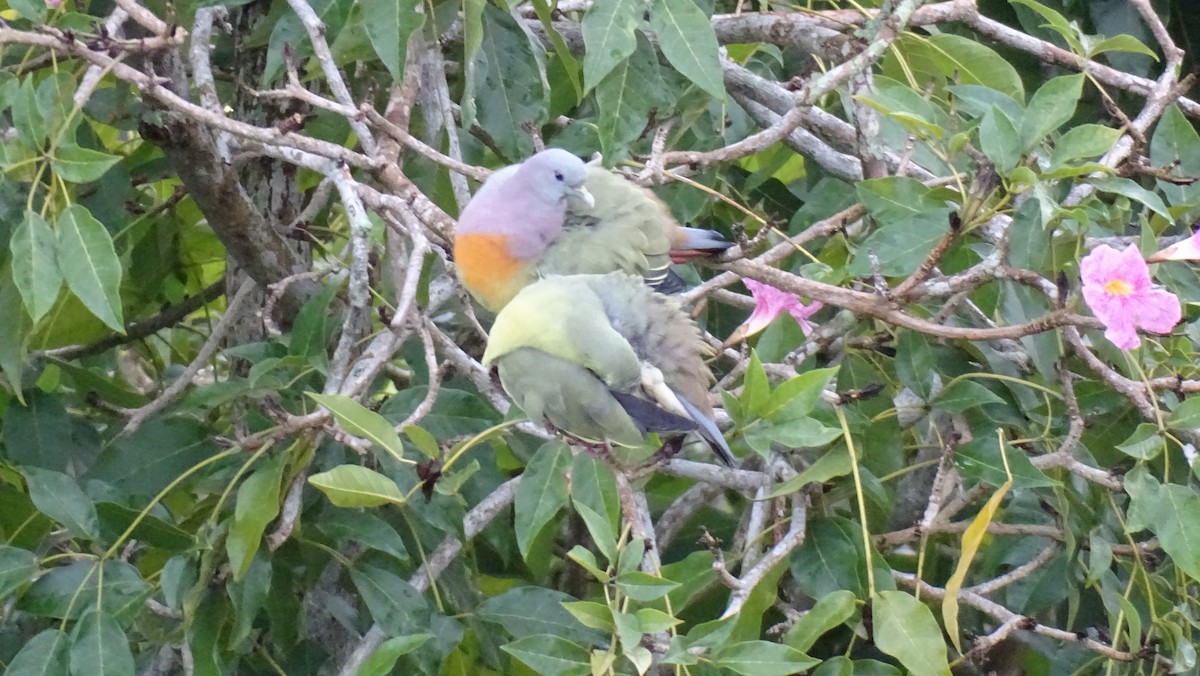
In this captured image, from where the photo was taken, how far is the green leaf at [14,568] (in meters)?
1.26

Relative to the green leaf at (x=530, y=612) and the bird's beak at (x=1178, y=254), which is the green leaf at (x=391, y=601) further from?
the bird's beak at (x=1178, y=254)

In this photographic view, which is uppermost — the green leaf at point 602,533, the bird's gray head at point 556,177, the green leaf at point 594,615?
the bird's gray head at point 556,177

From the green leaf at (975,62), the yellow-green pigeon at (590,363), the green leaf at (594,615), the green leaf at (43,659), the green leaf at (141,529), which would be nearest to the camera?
the yellow-green pigeon at (590,363)

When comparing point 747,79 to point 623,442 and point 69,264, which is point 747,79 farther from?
point 69,264

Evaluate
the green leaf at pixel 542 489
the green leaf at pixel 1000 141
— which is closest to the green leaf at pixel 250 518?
the green leaf at pixel 542 489

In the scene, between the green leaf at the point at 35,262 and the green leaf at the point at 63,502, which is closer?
the green leaf at the point at 35,262

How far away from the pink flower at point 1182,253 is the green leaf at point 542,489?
690 millimetres

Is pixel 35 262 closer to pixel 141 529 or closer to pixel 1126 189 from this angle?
pixel 141 529

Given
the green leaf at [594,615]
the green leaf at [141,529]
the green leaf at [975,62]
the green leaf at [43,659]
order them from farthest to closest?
1. the green leaf at [975,62]
2. the green leaf at [141,529]
3. the green leaf at [43,659]
4. the green leaf at [594,615]

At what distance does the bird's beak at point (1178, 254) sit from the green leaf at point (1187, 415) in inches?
6.2

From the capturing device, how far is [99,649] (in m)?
1.21

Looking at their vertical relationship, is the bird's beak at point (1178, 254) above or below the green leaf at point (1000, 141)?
below

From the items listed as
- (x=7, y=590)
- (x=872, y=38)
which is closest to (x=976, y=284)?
(x=872, y=38)

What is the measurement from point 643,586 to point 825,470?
1.04 ft
